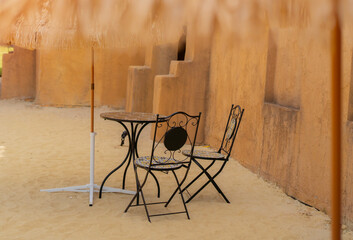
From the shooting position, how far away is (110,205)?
205 inches

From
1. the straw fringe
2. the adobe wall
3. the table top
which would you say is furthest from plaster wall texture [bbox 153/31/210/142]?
the straw fringe

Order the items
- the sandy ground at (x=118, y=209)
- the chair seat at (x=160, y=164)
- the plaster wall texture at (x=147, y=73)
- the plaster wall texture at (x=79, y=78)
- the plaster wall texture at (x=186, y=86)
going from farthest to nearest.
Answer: the plaster wall texture at (x=79, y=78), the plaster wall texture at (x=147, y=73), the plaster wall texture at (x=186, y=86), the chair seat at (x=160, y=164), the sandy ground at (x=118, y=209)

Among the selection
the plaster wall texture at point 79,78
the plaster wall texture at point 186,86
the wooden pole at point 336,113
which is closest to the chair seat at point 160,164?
the wooden pole at point 336,113

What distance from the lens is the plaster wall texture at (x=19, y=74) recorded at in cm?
1412

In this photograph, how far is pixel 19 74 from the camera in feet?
46.9

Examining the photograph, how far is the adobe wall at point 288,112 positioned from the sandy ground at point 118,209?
22 centimetres

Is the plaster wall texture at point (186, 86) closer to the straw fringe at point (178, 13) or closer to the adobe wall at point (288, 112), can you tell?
the adobe wall at point (288, 112)

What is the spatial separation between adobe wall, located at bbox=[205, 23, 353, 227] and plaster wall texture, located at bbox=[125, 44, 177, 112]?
8.87ft

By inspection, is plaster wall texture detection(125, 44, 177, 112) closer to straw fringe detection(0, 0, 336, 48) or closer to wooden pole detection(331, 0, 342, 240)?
straw fringe detection(0, 0, 336, 48)

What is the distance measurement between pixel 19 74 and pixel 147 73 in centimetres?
489

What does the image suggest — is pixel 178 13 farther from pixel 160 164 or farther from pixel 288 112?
pixel 288 112

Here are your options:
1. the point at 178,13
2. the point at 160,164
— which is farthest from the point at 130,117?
the point at 178,13

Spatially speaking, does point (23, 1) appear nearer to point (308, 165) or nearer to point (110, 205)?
point (110, 205)

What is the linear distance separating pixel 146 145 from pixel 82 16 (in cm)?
705
